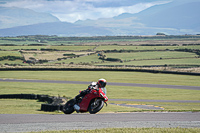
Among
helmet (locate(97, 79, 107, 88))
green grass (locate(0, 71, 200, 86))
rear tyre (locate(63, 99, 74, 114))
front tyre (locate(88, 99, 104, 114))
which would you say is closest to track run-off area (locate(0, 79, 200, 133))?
rear tyre (locate(63, 99, 74, 114))

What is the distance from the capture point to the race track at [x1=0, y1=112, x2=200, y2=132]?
14828 mm

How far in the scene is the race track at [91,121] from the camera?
1483cm

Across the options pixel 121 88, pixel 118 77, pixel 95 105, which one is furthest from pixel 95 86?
pixel 118 77

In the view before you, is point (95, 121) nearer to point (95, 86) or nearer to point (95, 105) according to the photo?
point (95, 105)

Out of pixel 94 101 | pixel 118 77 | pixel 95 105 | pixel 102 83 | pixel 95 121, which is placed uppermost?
pixel 102 83

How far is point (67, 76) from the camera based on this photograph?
212 ft

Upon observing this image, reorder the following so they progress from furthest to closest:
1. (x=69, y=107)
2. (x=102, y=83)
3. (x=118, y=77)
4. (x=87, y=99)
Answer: (x=118, y=77), (x=69, y=107), (x=87, y=99), (x=102, y=83)

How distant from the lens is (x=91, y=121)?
15898mm

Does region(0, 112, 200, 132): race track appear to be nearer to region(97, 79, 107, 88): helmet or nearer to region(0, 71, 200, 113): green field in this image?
region(97, 79, 107, 88): helmet

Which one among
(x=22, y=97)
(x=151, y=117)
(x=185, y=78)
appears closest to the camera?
(x=151, y=117)

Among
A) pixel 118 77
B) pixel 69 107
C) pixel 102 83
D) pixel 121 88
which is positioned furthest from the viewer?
pixel 118 77

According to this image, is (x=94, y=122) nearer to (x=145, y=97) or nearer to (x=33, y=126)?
(x=33, y=126)

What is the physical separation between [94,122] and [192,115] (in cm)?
628

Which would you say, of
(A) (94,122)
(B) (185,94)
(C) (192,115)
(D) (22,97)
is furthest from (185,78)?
(A) (94,122)
